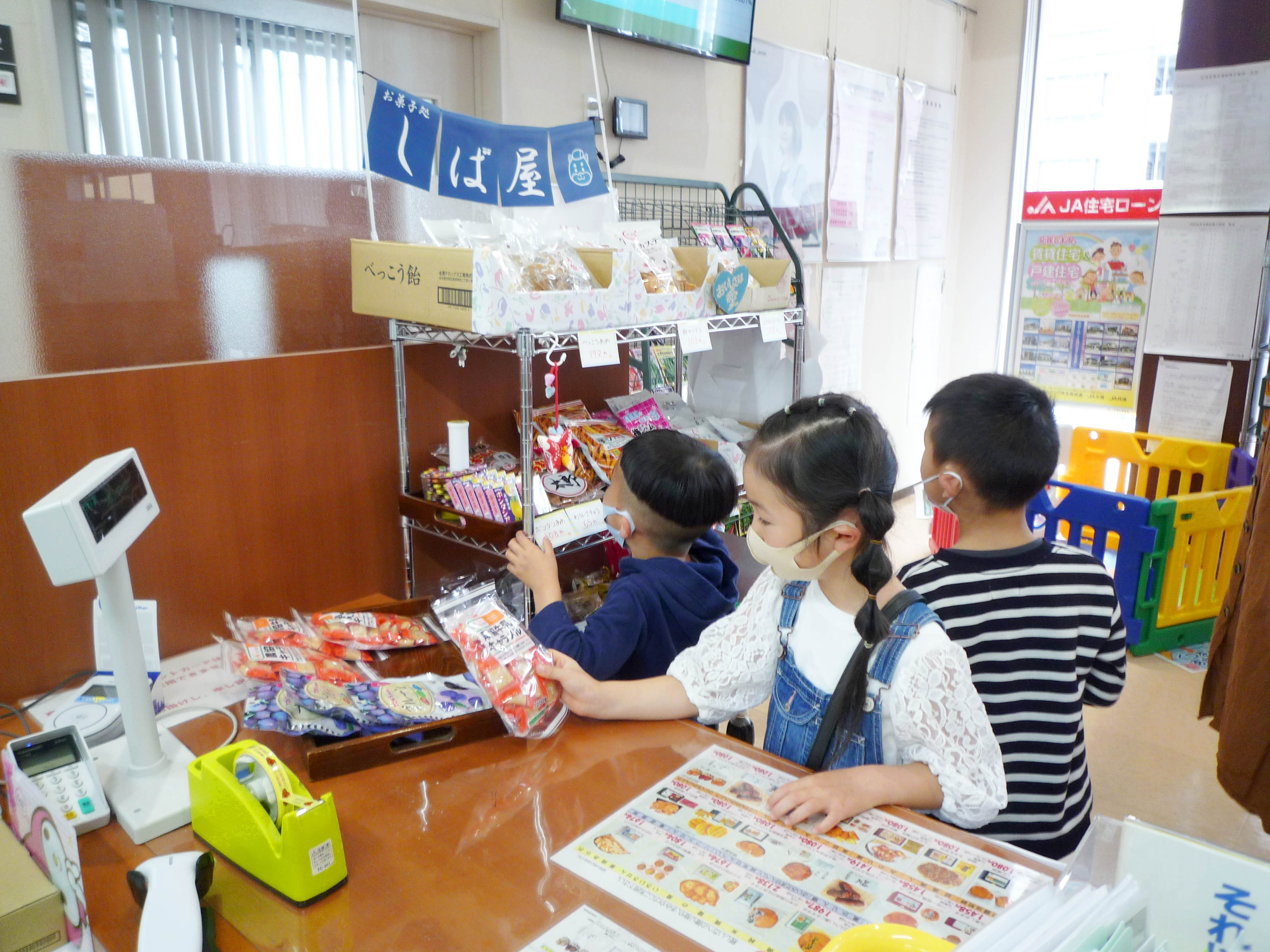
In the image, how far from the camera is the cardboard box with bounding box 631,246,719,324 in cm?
184

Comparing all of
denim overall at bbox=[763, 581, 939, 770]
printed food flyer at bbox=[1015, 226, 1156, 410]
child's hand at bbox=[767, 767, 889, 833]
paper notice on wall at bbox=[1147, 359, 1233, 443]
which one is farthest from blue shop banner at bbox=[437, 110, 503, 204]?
printed food flyer at bbox=[1015, 226, 1156, 410]

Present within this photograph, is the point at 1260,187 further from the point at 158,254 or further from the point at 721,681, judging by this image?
the point at 158,254

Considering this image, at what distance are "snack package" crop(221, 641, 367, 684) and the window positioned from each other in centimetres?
458

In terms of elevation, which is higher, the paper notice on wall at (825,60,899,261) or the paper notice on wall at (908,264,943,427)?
the paper notice on wall at (825,60,899,261)

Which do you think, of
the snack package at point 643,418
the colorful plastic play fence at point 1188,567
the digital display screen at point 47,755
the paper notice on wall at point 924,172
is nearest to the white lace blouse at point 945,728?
the digital display screen at point 47,755

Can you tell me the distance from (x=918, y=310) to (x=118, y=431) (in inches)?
168

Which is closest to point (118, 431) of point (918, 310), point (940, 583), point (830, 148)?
point (940, 583)

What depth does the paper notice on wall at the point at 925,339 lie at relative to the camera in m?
4.88

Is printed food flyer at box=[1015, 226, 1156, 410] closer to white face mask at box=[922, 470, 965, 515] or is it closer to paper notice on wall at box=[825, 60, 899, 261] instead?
paper notice on wall at box=[825, 60, 899, 261]

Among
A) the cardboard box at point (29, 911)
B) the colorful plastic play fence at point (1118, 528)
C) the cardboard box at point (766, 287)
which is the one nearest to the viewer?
the cardboard box at point (29, 911)

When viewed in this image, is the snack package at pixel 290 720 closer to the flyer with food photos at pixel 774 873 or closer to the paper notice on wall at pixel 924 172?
the flyer with food photos at pixel 774 873

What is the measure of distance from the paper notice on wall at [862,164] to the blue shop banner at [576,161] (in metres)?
2.19

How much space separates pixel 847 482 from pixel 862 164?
11.4ft

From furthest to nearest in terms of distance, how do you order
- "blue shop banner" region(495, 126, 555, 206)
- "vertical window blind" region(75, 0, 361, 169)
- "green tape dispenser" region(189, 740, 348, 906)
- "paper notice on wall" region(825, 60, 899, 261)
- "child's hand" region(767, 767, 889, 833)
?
"paper notice on wall" region(825, 60, 899, 261) → "blue shop banner" region(495, 126, 555, 206) → "vertical window blind" region(75, 0, 361, 169) → "child's hand" region(767, 767, 889, 833) → "green tape dispenser" region(189, 740, 348, 906)
